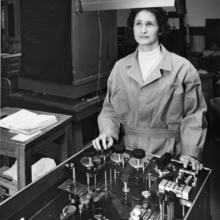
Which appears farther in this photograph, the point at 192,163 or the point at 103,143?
the point at 103,143

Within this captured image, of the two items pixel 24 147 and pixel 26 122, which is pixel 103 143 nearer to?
pixel 24 147

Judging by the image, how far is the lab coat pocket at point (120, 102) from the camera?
181 cm

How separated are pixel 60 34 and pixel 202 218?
1.91m

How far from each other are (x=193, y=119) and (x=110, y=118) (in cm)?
42

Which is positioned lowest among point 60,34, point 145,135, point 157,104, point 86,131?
point 86,131

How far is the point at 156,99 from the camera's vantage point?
1.73 meters

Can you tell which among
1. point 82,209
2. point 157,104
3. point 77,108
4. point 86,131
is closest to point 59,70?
point 77,108

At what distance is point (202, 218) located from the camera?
3.98 ft

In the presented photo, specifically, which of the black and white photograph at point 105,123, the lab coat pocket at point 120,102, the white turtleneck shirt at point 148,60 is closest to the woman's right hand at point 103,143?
the black and white photograph at point 105,123

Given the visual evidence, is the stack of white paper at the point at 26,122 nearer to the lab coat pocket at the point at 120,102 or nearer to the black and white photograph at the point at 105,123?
the black and white photograph at the point at 105,123

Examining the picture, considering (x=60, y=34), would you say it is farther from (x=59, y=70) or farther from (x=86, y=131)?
(x=86, y=131)

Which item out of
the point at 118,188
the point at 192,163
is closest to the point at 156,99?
the point at 192,163

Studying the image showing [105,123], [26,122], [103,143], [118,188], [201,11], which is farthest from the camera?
[201,11]

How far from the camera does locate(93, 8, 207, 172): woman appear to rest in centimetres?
169
